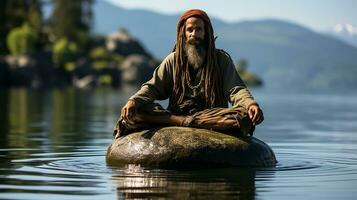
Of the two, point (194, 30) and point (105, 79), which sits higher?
point (105, 79)

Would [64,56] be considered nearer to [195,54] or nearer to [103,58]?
[103,58]

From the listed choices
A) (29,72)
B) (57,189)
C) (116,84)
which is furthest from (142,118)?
(116,84)

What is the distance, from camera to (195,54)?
14039mm

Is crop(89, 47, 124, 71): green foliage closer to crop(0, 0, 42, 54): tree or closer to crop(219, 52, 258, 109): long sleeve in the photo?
crop(0, 0, 42, 54): tree

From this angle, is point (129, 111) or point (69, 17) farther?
point (69, 17)

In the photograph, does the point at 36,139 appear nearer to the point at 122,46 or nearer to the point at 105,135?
the point at 105,135

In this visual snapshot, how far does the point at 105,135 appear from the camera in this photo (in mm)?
23484

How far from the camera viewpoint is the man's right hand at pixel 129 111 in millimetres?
13516

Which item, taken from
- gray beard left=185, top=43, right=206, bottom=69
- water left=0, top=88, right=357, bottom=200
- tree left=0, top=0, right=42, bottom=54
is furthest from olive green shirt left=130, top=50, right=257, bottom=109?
tree left=0, top=0, right=42, bottom=54

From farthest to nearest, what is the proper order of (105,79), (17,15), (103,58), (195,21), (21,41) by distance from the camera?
(103,58) → (17,15) → (105,79) → (21,41) → (195,21)

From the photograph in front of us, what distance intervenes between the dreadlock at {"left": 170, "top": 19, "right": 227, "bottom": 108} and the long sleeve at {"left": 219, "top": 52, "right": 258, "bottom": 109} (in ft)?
0.32

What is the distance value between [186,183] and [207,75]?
289cm

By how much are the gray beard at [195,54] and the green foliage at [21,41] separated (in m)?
131

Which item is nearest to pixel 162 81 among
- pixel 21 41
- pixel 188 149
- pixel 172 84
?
pixel 172 84
